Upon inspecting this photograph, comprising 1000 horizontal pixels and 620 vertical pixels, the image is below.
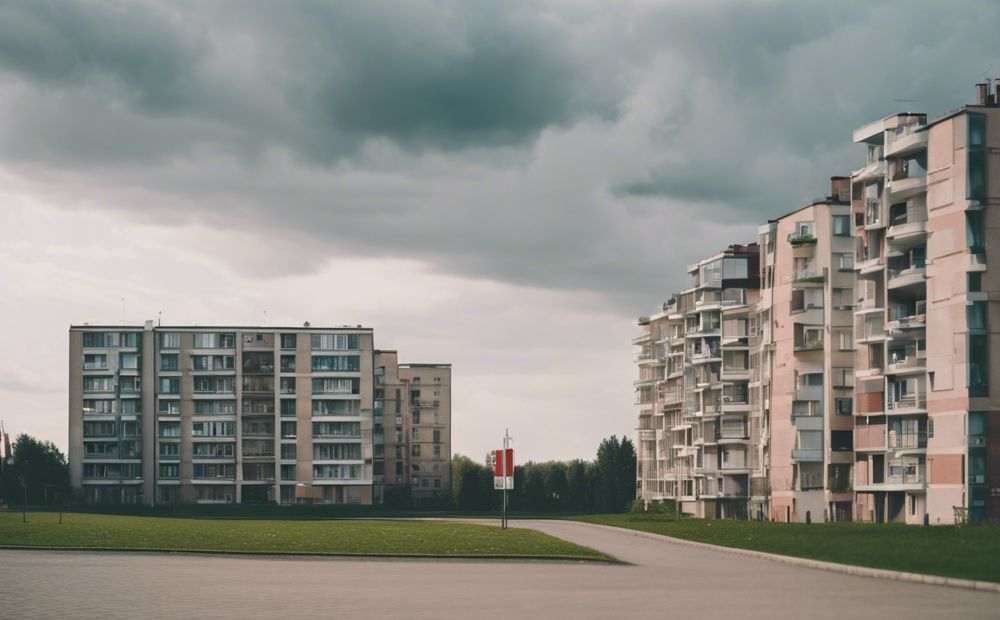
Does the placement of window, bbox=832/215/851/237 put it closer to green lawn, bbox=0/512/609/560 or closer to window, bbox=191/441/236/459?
green lawn, bbox=0/512/609/560

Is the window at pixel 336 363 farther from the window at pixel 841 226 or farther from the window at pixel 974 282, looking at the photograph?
the window at pixel 974 282

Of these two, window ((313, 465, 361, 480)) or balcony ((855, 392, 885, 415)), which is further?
window ((313, 465, 361, 480))

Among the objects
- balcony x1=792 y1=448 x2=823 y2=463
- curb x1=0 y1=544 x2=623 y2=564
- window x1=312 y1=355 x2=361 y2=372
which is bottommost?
curb x1=0 y1=544 x2=623 y2=564

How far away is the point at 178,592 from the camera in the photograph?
1206 inches

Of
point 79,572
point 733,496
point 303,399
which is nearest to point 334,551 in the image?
point 79,572

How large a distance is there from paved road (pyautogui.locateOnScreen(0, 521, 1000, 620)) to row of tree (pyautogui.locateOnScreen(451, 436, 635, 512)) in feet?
474

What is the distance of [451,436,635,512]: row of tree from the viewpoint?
Answer: 621 ft

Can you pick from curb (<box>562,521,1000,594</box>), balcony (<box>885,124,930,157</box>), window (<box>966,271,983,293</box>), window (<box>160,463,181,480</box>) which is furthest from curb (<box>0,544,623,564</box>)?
window (<box>160,463,181,480</box>)

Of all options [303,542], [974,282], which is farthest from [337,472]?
[303,542]

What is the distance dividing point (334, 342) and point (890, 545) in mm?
136400

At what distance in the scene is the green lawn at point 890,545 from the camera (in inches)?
1506

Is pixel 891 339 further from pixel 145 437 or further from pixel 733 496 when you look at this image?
pixel 145 437

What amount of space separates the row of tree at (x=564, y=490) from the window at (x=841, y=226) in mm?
81008

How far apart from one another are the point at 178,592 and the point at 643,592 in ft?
31.0
